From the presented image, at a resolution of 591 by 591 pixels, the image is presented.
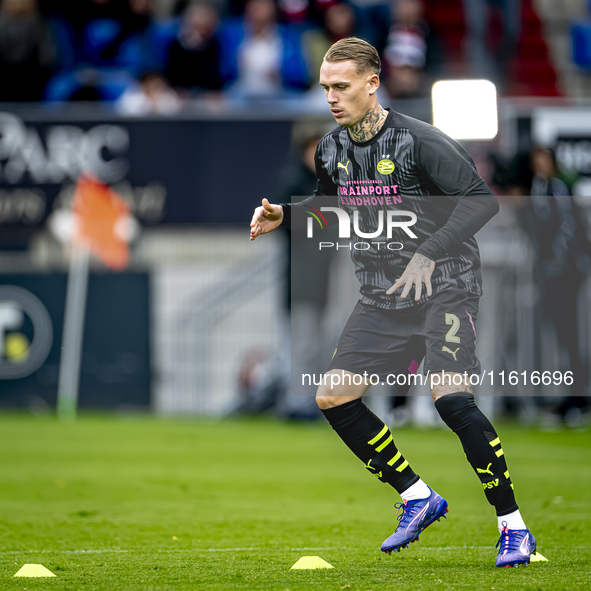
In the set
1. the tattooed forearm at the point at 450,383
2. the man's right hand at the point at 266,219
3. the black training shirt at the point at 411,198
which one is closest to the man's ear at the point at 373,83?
the black training shirt at the point at 411,198

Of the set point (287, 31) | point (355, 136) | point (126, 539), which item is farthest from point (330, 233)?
point (287, 31)

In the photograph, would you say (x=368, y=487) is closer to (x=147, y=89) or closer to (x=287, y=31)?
(x=147, y=89)

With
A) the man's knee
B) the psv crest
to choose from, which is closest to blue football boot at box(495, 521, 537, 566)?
the man's knee

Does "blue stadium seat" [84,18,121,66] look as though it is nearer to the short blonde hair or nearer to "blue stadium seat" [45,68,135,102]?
"blue stadium seat" [45,68,135,102]

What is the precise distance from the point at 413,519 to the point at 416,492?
0.13 meters

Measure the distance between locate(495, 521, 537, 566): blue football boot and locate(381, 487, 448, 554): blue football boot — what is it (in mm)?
330

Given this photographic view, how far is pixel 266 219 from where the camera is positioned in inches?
174

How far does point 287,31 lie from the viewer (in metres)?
14.4

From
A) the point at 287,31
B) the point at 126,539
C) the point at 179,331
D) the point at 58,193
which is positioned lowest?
the point at 126,539

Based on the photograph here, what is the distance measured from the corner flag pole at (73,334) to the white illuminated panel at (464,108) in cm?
712

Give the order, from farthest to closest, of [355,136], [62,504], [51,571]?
[62,504] < [355,136] < [51,571]

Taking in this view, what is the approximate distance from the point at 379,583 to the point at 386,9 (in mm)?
11914

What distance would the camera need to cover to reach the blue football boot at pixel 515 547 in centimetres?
400

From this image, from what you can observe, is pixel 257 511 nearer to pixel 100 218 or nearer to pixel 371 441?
pixel 371 441
